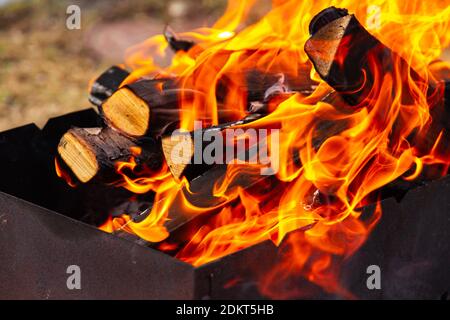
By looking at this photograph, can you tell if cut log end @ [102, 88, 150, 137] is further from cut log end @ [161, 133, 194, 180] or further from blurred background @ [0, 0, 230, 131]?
blurred background @ [0, 0, 230, 131]

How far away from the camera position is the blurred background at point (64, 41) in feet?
22.9

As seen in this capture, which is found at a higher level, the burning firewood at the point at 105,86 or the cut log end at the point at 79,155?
the burning firewood at the point at 105,86

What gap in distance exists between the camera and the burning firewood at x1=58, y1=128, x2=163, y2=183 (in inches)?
119

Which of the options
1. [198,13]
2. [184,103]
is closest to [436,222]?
[184,103]

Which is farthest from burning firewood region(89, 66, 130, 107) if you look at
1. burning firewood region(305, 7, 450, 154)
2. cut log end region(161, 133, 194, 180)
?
burning firewood region(305, 7, 450, 154)

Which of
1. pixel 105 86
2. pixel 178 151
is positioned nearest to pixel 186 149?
pixel 178 151

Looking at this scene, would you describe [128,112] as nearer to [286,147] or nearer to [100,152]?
[100,152]

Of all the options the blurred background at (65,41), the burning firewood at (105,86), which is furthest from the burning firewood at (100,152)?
the blurred background at (65,41)

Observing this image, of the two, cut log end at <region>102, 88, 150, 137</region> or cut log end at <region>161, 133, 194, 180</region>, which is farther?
cut log end at <region>102, 88, 150, 137</region>

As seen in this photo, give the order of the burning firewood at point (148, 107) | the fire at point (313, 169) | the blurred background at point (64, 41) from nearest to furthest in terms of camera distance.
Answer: the fire at point (313, 169) < the burning firewood at point (148, 107) < the blurred background at point (64, 41)

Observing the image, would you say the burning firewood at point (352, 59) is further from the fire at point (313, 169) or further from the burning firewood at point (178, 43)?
the burning firewood at point (178, 43)

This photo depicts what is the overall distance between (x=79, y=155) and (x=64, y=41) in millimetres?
5648

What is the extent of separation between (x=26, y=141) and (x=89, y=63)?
15.2 feet

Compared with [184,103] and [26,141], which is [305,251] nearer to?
[184,103]
